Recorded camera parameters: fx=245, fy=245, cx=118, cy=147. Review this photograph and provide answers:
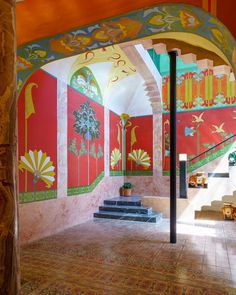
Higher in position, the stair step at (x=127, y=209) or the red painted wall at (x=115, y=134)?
the red painted wall at (x=115, y=134)

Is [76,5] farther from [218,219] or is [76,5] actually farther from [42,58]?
[218,219]

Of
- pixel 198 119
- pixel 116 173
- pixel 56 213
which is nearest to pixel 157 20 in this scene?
pixel 56 213

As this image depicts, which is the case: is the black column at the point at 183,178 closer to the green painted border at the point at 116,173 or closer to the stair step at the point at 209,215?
the stair step at the point at 209,215

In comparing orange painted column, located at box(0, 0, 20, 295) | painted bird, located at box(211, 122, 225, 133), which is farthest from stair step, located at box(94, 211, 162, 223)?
orange painted column, located at box(0, 0, 20, 295)

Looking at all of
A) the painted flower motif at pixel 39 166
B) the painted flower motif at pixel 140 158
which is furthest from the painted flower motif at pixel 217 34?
the painted flower motif at pixel 140 158

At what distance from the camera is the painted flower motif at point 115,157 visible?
8867 millimetres

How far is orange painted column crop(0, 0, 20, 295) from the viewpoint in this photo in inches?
35.6

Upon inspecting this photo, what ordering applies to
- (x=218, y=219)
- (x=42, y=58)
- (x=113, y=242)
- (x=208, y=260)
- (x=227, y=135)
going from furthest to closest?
(x=227, y=135), (x=218, y=219), (x=113, y=242), (x=42, y=58), (x=208, y=260)

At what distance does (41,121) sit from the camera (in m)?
5.28

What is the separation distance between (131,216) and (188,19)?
5.09 metres

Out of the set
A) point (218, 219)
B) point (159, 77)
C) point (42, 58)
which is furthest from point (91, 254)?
point (159, 77)

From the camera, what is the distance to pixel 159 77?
29.4ft

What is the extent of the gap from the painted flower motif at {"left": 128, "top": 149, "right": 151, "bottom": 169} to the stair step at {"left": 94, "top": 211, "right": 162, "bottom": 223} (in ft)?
8.86

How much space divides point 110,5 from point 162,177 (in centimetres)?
695
